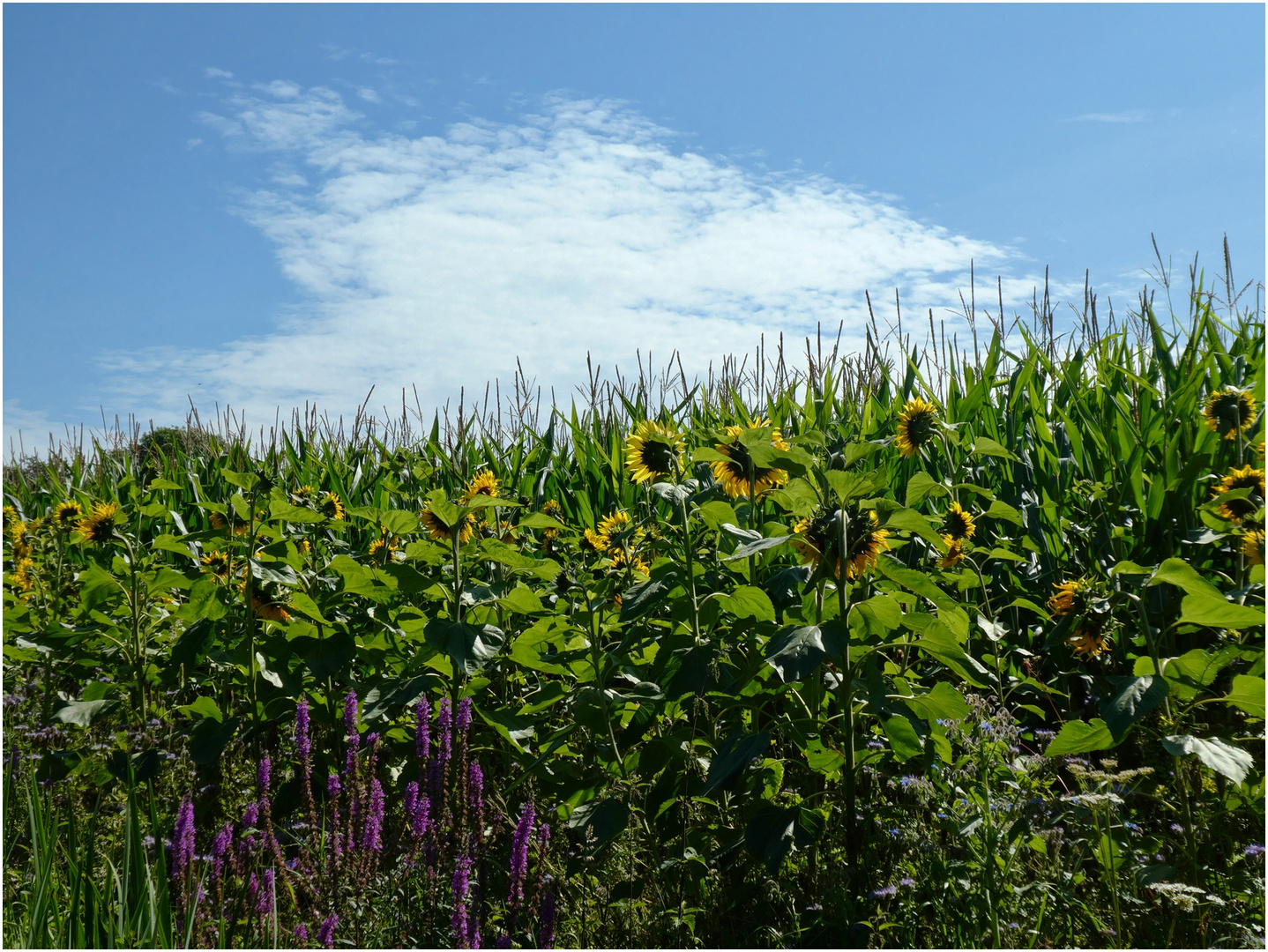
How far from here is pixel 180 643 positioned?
2340mm

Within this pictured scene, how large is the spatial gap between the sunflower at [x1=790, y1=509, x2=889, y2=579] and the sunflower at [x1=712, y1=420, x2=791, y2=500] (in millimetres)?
291

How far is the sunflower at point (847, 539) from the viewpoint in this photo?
1.76 m

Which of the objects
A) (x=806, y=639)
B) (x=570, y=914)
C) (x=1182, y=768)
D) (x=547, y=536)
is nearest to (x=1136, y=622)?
(x=1182, y=768)

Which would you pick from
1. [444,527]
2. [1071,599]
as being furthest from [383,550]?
[1071,599]

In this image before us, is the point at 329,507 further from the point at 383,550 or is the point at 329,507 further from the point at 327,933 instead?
the point at 327,933

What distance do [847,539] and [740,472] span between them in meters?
0.56

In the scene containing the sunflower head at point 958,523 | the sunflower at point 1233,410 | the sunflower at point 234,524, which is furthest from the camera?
the sunflower at point 234,524

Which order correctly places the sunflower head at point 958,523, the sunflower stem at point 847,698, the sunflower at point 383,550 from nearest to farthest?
the sunflower stem at point 847,698
the sunflower head at point 958,523
the sunflower at point 383,550

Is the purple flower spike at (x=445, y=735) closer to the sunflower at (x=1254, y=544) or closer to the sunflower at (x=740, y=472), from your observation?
the sunflower at (x=740, y=472)

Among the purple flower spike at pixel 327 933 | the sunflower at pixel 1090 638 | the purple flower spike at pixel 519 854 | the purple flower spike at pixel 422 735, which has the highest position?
the sunflower at pixel 1090 638

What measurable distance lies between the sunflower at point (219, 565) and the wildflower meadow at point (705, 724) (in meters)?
0.03

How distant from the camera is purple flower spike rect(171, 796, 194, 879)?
1.71m

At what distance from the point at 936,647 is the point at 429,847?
1127 mm

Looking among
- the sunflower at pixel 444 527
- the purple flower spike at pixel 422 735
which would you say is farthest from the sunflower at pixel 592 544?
the purple flower spike at pixel 422 735
